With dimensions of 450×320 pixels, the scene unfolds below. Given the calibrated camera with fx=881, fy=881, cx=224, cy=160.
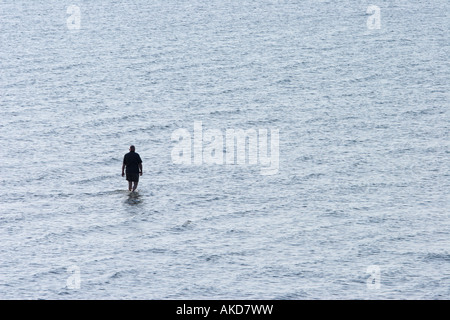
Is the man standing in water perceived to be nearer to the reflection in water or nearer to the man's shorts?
the man's shorts

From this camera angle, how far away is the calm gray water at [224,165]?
19672mm

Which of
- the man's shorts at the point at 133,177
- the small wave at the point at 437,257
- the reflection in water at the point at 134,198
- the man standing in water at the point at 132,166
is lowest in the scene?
the small wave at the point at 437,257

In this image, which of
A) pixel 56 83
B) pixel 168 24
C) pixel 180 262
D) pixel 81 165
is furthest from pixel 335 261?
pixel 168 24

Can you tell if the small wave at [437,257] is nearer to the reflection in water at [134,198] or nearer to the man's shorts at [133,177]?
the reflection in water at [134,198]

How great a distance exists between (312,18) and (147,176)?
1344 inches

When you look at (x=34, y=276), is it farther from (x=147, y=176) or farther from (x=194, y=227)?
(x=147, y=176)

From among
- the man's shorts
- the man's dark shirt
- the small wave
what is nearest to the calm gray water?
the small wave

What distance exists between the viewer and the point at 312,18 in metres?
60.1

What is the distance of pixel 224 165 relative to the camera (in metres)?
30.4

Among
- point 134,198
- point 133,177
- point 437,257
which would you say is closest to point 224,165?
point 133,177

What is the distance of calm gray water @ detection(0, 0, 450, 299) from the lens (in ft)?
64.5

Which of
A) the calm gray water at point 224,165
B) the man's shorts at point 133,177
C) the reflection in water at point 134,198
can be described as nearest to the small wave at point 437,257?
the calm gray water at point 224,165

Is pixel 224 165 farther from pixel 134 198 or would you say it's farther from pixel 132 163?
pixel 134 198

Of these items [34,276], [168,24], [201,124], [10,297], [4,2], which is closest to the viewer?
[10,297]
